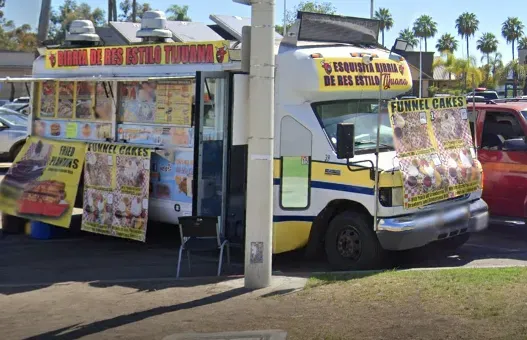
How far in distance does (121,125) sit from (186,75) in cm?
162

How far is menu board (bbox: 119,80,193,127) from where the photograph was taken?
10148 mm

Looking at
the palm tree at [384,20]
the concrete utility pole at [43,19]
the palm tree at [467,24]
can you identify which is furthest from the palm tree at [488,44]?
the concrete utility pole at [43,19]

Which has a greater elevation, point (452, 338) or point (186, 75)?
point (186, 75)

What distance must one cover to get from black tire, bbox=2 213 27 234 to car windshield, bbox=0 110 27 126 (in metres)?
9.75

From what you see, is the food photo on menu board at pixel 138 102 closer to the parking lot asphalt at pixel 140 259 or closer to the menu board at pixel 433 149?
the parking lot asphalt at pixel 140 259

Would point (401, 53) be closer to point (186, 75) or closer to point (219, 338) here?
point (186, 75)

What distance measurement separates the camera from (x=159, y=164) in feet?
34.1

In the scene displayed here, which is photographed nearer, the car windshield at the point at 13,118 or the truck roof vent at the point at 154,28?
the truck roof vent at the point at 154,28

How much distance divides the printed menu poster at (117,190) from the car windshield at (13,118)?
1141cm

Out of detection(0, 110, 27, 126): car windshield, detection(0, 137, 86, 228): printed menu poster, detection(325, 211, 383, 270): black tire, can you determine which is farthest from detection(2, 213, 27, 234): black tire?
detection(0, 110, 27, 126): car windshield

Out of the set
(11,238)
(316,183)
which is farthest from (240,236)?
(11,238)

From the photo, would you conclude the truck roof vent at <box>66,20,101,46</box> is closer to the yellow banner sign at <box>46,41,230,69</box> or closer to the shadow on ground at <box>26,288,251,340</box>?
the yellow banner sign at <box>46,41,230,69</box>

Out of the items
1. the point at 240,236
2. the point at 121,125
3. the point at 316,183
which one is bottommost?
the point at 240,236

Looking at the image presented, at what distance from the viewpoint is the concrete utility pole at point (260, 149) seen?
770 centimetres
